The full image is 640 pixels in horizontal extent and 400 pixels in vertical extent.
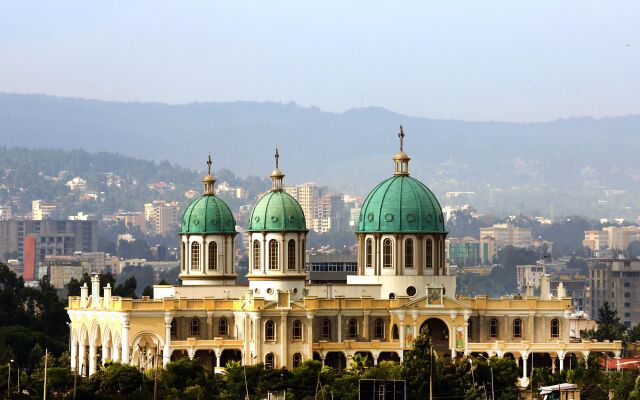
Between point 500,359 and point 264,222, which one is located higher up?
point 264,222

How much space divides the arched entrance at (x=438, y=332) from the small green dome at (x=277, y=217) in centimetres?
924

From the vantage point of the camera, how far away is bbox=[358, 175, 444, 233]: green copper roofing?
133m

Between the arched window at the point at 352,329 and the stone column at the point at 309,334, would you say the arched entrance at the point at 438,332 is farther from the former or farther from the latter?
the stone column at the point at 309,334

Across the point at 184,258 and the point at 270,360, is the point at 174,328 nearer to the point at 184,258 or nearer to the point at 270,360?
the point at 270,360

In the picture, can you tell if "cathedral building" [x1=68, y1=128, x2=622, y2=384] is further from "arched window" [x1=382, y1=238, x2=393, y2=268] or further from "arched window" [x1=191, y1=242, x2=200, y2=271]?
"arched window" [x1=191, y1=242, x2=200, y2=271]

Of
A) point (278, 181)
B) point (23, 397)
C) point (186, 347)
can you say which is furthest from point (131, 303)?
point (23, 397)

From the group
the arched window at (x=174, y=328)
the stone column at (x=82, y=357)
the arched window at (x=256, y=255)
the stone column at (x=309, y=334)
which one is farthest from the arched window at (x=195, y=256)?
the stone column at (x=309, y=334)

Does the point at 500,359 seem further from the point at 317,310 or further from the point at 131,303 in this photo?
the point at 131,303

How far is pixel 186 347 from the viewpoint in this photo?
130 meters

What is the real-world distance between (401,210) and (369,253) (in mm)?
3370

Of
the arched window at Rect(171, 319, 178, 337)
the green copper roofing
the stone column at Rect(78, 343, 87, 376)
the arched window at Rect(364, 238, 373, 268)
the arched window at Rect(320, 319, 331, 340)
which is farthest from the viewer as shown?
the stone column at Rect(78, 343, 87, 376)

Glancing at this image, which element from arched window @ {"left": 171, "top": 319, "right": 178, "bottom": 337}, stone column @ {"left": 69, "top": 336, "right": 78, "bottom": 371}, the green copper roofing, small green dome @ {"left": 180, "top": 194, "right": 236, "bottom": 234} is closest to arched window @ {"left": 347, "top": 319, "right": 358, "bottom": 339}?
the green copper roofing

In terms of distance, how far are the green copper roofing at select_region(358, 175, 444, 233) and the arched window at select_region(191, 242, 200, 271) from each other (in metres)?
10.9

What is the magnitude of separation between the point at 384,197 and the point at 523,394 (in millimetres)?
18673
